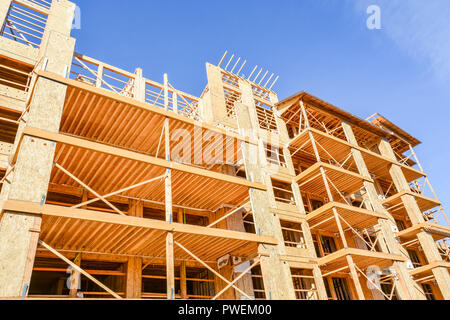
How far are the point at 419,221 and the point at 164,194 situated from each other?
1778cm

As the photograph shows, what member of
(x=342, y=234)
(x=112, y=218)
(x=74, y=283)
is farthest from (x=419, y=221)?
(x=74, y=283)

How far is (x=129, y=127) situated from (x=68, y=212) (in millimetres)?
4969

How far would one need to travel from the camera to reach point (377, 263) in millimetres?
18797

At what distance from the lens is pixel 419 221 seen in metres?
23.0

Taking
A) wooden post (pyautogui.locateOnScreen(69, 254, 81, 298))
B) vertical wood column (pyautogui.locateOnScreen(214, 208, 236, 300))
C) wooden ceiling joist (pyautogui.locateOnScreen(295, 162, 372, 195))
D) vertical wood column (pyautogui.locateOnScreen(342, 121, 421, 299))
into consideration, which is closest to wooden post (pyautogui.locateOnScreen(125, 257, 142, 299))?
wooden post (pyautogui.locateOnScreen(69, 254, 81, 298))

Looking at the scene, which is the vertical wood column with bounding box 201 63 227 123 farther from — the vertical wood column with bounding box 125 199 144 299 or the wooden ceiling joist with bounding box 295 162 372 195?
the vertical wood column with bounding box 125 199 144 299

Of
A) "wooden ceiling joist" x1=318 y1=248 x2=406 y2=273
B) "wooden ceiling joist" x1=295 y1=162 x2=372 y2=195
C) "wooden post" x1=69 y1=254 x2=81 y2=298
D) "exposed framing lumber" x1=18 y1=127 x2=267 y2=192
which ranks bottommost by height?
"wooden post" x1=69 y1=254 x2=81 y2=298

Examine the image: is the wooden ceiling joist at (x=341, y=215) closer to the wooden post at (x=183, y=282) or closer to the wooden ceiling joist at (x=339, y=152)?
the wooden ceiling joist at (x=339, y=152)

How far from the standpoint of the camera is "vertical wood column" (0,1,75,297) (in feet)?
26.6

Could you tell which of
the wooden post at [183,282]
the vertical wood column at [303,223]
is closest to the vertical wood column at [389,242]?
the vertical wood column at [303,223]

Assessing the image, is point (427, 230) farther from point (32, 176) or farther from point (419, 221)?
point (32, 176)

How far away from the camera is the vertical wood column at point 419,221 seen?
2070 centimetres

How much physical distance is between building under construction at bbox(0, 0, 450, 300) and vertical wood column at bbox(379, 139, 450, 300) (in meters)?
0.10
